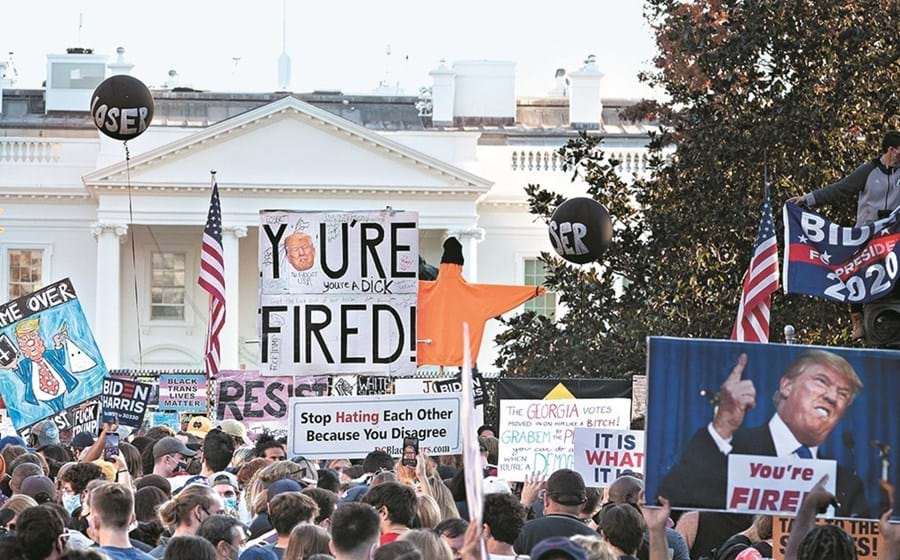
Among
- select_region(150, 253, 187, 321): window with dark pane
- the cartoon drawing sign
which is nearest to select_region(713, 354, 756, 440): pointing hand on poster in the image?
the cartoon drawing sign

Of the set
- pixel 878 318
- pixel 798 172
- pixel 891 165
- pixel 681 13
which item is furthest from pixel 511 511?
pixel 681 13

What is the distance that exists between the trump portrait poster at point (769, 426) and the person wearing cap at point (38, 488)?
4097 mm

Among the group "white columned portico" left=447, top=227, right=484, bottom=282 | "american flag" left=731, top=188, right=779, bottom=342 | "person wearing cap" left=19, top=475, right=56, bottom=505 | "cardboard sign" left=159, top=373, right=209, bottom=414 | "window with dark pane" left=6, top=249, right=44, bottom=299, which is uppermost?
"white columned portico" left=447, top=227, right=484, bottom=282

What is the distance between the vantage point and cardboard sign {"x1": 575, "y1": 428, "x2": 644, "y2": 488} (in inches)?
468

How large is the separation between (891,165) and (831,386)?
398cm

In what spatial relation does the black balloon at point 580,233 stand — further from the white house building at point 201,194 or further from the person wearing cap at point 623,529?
the white house building at point 201,194

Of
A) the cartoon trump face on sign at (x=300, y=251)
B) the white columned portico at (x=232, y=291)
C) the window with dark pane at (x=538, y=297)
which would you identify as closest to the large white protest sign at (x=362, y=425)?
the cartoon trump face on sign at (x=300, y=251)

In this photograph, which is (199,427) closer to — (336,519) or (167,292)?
(336,519)

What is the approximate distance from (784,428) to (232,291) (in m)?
52.1

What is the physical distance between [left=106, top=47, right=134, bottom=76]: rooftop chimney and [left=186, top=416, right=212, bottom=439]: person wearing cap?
43.3m

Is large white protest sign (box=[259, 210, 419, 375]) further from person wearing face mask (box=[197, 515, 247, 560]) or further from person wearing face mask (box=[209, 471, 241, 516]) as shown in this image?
person wearing face mask (box=[197, 515, 247, 560])

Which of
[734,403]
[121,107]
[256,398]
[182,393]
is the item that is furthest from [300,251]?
[182,393]

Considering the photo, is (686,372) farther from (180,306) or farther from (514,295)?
(180,306)

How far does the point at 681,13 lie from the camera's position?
84.4ft
